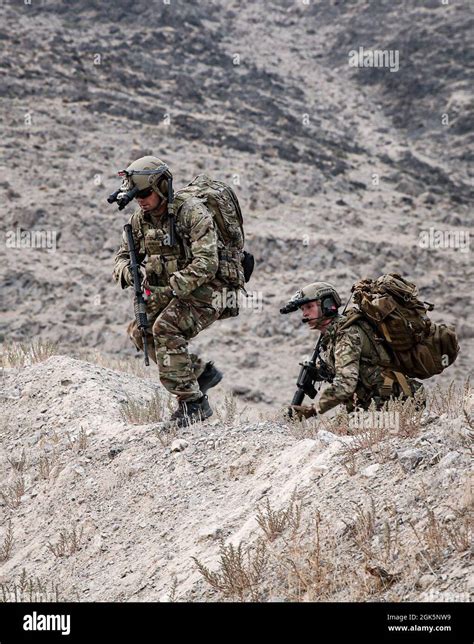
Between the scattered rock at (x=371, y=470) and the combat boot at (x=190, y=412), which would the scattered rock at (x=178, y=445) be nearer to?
the combat boot at (x=190, y=412)

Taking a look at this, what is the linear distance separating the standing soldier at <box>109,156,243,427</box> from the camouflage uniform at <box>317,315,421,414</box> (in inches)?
34.4

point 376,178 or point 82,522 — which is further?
point 376,178

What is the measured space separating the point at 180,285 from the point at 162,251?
374 mm

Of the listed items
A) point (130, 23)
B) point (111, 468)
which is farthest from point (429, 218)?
point (111, 468)

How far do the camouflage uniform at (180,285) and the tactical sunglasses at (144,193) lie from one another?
19cm

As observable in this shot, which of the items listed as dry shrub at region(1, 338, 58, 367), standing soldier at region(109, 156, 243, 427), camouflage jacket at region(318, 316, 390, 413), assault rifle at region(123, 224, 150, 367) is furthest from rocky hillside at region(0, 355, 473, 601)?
dry shrub at region(1, 338, 58, 367)

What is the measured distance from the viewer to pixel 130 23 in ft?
94.6

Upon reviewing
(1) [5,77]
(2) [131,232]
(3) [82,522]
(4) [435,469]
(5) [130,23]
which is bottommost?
(3) [82,522]

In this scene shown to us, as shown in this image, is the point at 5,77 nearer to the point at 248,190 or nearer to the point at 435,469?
the point at 248,190

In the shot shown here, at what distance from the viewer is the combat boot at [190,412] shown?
5.66m

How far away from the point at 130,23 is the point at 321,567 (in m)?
28.4

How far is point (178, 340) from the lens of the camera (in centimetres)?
563

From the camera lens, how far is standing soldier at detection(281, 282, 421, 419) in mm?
5457

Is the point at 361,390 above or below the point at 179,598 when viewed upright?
above
